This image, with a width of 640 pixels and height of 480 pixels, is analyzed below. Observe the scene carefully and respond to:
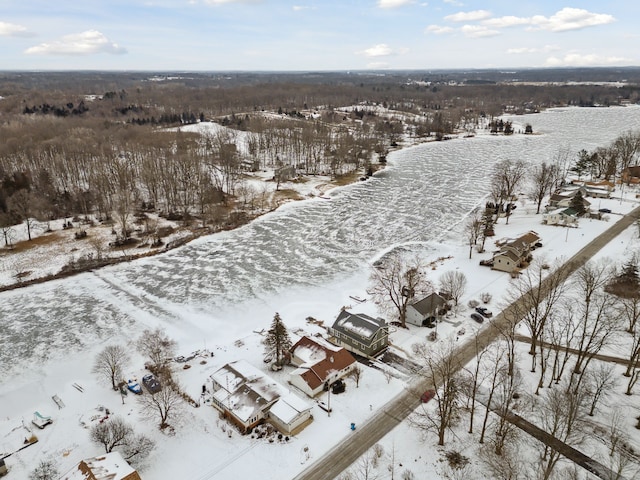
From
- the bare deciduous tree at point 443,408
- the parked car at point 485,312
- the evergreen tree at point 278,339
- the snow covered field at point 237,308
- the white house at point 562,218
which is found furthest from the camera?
the white house at point 562,218

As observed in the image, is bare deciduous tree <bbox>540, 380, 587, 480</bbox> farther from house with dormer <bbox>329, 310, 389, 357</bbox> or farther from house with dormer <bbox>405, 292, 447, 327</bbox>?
house with dormer <bbox>329, 310, 389, 357</bbox>

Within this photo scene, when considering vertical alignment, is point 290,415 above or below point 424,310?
below

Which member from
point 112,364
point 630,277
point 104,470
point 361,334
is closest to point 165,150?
point 112,364

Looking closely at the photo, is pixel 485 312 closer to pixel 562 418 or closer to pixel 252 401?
pixel 562 418

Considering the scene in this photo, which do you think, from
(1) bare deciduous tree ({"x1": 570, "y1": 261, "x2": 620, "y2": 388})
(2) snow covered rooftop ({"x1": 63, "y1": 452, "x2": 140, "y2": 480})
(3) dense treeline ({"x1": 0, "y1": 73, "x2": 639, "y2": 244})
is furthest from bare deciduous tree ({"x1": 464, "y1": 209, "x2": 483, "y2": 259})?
(2) snow covered rooftop ({"x1": 63, "y1": 452, "x2": 140, "y2": 480})

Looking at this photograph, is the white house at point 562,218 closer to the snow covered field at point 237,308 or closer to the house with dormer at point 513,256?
the snow covered field at point 237,308

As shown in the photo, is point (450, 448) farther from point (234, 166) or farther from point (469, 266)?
point (234, 166)

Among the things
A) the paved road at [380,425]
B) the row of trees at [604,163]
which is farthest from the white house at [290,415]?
the row of trees at [604,163]

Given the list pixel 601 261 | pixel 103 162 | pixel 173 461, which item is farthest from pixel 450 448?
pixel 103 162
